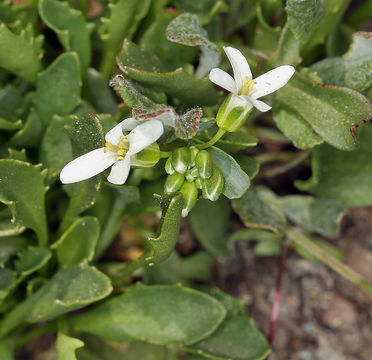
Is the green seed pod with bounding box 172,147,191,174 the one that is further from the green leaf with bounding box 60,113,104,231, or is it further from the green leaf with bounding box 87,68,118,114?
the green leaf with bounding box 87,68,118,114

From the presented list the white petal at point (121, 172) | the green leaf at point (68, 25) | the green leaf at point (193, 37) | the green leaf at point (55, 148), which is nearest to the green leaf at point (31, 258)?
the green leaf at point (55, 148)

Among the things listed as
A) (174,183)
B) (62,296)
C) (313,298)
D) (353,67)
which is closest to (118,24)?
(174,183)

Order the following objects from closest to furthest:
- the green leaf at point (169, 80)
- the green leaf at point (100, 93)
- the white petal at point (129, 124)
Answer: the white petal at point (129, 124), the green leaf at point (169, 80), the green leaf at point (100, 93)

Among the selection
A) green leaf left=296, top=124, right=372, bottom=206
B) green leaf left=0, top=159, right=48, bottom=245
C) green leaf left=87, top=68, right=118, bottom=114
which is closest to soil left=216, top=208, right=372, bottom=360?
green leaf left=296, top=124, right=372, bottom=206

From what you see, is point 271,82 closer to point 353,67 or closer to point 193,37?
point 193,37

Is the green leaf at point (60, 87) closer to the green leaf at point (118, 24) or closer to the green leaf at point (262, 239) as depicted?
the green leaf at point (118, 24)

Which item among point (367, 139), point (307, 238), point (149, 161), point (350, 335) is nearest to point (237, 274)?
point (307, 238)
